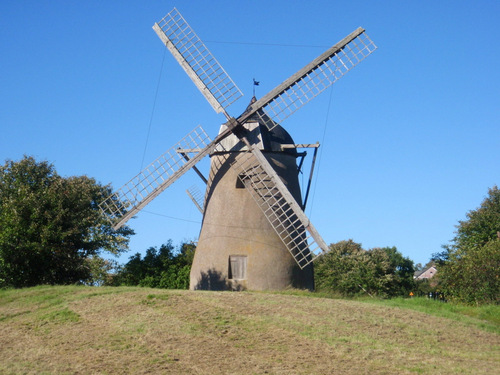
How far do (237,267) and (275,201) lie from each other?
9.92 feet

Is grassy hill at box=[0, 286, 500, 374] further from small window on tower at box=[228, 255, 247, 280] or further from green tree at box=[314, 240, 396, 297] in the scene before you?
green tree at box=[314, 240, 396, 297]

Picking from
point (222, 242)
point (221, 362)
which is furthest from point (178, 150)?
point (221, 362)

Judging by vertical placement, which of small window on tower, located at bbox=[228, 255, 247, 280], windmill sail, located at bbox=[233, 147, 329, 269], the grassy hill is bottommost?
the grassy hill

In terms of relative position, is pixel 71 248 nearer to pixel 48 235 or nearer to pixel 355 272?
pixel 48 235

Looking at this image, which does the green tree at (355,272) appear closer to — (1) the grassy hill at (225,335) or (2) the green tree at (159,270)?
(2) the green tree at (159,270)

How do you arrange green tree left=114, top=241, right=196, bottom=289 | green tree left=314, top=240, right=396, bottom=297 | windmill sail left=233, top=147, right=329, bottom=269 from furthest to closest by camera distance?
green tree left=314, top=240, right=396, bottom=297 < green tree left=114, top=241, right=196, bottom=289 < windmill sail left=233, top=147, right=329, bottom=269

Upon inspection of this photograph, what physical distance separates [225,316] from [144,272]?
45.9 feet

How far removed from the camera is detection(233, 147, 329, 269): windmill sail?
24828mm

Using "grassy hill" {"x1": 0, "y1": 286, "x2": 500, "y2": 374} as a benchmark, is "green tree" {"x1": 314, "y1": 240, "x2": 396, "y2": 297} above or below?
above

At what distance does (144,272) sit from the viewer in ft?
104

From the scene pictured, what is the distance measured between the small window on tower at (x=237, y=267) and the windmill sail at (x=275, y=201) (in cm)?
183

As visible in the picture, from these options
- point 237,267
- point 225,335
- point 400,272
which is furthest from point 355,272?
point 225,335

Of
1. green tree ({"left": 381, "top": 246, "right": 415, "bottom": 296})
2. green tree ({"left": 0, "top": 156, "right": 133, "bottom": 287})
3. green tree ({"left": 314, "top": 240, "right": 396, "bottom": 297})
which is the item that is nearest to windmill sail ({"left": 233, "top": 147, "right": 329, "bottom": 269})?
green tree ({"left": 0, "top": 156, "right": 133, "bottom": 287})

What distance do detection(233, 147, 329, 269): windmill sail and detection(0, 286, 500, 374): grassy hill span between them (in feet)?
11.3
